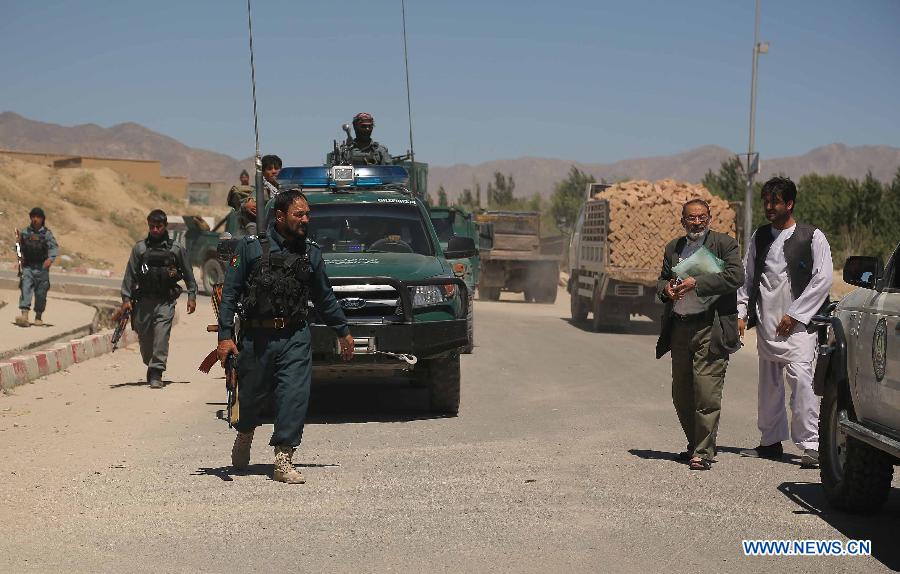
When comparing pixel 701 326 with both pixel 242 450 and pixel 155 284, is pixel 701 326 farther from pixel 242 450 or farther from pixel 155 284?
pixel 155 284

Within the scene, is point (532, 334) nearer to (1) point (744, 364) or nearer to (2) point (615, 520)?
(1) point (744, 364)

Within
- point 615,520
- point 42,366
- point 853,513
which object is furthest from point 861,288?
point 42,366

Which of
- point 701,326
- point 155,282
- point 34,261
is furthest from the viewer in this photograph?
point 34,261

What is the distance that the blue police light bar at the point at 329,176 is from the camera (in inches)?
511

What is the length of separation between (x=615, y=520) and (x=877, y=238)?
144 ft

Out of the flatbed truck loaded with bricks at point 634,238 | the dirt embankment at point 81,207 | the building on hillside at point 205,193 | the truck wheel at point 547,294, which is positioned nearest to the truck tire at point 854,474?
the flatbed truck loaded with bricks at point 634,238

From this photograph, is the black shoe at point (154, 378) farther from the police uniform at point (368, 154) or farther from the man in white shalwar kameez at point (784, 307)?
the man in white shalwar kameez at point (784, 307)

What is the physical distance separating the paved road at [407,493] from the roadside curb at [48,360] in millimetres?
720

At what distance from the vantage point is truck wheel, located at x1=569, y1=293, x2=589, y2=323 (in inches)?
1020

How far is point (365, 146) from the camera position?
16859 millimetres

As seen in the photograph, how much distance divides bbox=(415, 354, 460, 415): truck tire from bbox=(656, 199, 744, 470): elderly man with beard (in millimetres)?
2698

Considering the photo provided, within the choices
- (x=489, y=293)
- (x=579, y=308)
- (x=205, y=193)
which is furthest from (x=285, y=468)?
(x=205, y=193)

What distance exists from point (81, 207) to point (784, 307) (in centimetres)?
7097

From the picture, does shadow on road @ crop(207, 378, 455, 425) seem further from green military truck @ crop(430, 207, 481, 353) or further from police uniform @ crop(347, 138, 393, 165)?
police uniform @ crop(347, 138, 393, 165)
